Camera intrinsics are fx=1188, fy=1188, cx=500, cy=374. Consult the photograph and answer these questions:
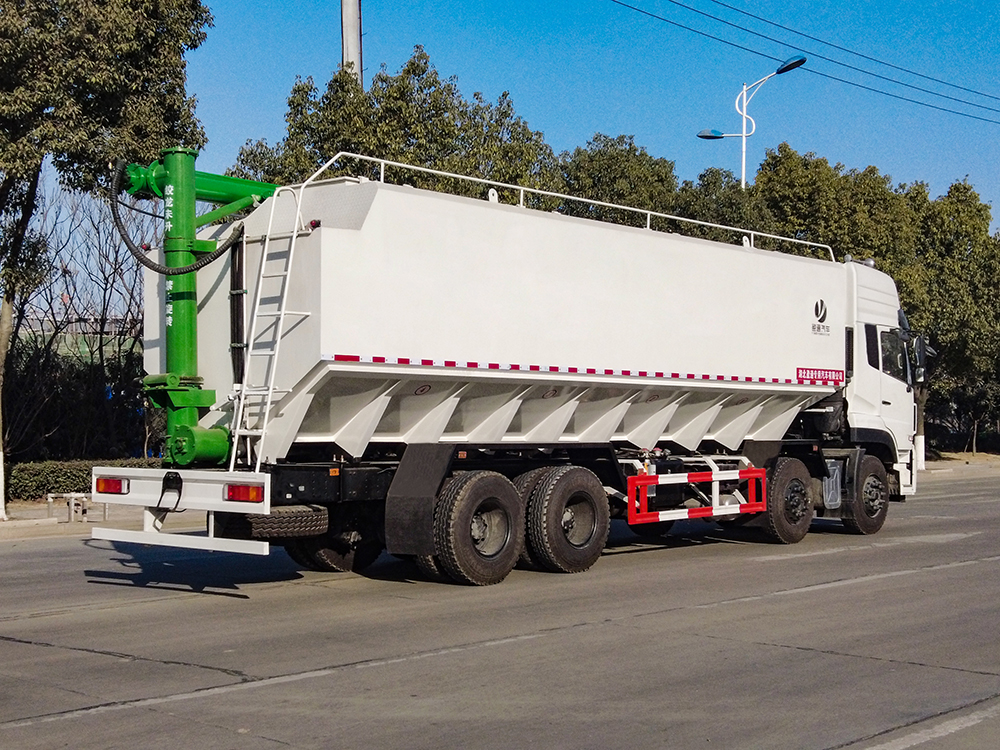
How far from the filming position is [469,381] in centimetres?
1152

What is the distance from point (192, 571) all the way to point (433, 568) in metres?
2.96

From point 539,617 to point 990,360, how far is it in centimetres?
3226

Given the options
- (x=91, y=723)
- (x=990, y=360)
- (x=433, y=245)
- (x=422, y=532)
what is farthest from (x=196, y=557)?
(x=990, y=360)

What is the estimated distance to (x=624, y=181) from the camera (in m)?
29.0

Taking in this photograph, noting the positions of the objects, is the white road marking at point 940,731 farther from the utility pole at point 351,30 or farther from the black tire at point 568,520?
the utility pole at point 351,30

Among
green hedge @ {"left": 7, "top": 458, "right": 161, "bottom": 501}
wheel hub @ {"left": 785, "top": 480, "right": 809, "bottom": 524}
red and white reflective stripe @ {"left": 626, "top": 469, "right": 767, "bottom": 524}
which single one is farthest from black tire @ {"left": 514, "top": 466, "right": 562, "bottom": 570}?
green hedge @ {"left": 7, "top": 458, "right": 161, "bottom": 501}

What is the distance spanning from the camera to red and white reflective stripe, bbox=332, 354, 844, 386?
10.7 m

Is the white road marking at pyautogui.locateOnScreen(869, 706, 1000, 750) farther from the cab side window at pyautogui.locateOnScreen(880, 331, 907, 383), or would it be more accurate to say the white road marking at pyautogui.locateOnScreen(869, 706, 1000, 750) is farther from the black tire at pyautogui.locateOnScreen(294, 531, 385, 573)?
the cab side window at pyautogui.locateOnScreen(880, 331, 907, 383)

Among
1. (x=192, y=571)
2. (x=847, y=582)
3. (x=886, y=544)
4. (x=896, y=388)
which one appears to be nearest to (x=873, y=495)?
(x=886, y=544)

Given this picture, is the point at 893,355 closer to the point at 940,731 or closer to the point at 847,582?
the point at 847,582

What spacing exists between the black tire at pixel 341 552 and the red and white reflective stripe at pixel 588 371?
228 cm

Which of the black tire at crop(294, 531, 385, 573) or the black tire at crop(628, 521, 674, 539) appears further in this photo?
the black tire at crop(628, 521, 674, 539)

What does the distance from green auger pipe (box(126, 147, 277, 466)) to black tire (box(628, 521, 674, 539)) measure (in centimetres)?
697

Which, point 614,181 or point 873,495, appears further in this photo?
point 614,181
